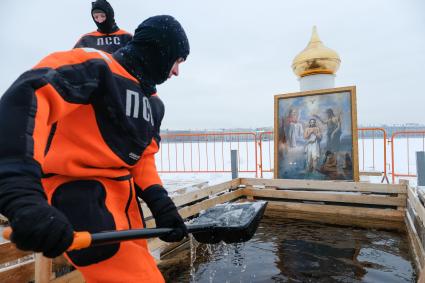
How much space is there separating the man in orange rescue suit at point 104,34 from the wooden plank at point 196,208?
7.87 feet

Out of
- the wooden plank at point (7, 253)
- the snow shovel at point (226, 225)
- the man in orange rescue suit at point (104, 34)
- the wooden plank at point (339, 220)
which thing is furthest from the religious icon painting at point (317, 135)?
the wooden plank at point (7, 253)

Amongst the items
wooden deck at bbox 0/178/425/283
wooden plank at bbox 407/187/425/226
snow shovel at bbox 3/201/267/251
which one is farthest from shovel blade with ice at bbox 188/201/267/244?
wooden plank at bbox 407/187/425/226

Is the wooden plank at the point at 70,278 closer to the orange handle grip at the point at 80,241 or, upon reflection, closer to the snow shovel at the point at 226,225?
the snow shovel at the point at 226,225

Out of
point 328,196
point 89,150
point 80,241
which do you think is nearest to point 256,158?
point 328,196

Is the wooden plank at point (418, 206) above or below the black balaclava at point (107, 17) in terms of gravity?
below

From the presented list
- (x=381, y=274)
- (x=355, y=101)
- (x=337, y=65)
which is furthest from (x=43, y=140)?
(x=337, y=65)

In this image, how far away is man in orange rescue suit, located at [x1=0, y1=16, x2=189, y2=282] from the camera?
0.94m

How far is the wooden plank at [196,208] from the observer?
3.53 metres

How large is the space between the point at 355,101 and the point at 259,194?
2579 millimetres

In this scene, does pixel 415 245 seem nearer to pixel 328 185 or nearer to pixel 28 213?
pixel 328 185

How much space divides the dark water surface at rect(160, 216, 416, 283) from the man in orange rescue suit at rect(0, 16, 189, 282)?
6.41ft

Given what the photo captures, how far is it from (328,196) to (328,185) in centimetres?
22

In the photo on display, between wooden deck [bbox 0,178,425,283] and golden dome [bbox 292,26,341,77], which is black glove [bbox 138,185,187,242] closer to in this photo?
wooden deck [bbox 0,178,425,283]

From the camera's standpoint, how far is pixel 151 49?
5.21 feet
